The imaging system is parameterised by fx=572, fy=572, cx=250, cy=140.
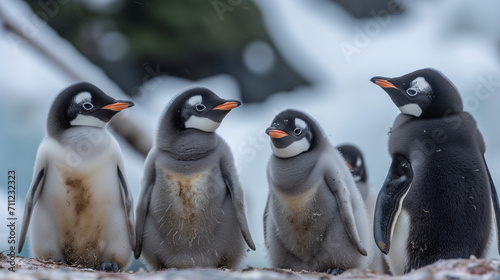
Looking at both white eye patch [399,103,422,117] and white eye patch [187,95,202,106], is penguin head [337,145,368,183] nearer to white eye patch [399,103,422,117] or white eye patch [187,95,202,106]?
white eye patch [399,103,422,117]

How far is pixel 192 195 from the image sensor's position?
2473 mm

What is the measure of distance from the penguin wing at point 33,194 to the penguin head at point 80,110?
0.16m

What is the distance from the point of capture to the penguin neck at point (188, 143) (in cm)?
251

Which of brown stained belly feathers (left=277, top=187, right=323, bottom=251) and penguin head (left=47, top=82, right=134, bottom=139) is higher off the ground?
penguin head (left=47, top=82, right=134, bottom=139)

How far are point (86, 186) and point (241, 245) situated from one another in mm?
729

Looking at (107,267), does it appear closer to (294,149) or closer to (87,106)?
(87,106)

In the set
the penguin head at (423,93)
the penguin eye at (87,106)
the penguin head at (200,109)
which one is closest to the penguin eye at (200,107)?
the penguin head at (200,109)

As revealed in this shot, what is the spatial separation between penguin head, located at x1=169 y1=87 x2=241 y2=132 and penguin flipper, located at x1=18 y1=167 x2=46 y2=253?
0.63 m

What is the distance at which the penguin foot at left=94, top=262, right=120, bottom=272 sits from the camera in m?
2.45

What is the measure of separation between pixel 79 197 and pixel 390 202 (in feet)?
4.32

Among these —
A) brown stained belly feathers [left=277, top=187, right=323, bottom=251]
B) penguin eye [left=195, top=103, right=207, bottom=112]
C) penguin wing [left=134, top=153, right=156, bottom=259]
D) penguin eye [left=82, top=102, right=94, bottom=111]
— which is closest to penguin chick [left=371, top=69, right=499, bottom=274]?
brown stained belly feathers [left=277, top=187, right=323, bottom=251]

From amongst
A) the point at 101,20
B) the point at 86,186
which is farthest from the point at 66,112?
the point at 101,20

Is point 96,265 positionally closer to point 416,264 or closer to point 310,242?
point 310,242

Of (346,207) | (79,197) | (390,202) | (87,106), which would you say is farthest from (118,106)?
(390,202)
